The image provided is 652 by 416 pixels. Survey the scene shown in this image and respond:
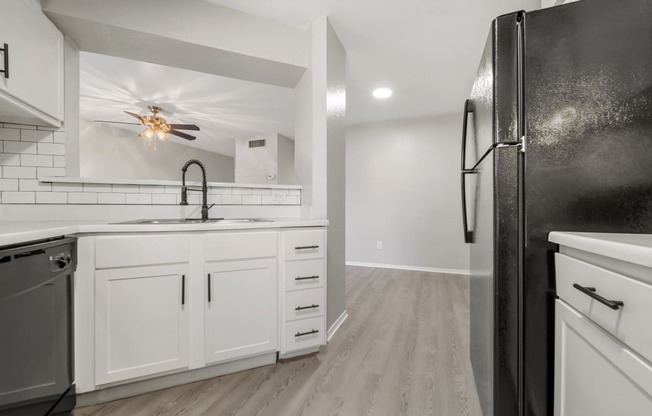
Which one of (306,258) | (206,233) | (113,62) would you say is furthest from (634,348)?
(113,62)

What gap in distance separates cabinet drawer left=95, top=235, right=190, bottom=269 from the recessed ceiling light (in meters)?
2.76

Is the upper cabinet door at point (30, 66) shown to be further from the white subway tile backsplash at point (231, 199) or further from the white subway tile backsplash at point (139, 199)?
the white subway tile backsplash at point (231, 199)

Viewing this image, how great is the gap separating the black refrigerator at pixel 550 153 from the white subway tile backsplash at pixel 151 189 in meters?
→ 1.91

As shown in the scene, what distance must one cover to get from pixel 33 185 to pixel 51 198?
0.37ft

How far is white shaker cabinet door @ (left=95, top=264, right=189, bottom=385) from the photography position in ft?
4.02

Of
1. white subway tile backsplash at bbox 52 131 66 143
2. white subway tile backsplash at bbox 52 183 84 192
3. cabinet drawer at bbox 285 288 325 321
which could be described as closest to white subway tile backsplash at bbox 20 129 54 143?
white subway tile backsplash at bbox 52 131 66 143

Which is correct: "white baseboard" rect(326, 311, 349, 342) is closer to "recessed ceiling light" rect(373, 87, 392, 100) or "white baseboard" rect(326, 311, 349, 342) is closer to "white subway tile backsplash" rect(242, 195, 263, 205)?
"white subway tile backsplash" rect(242, 195, 263, 205)

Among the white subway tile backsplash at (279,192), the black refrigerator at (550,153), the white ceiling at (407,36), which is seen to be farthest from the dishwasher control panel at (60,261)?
the white ceiling at (407,36)

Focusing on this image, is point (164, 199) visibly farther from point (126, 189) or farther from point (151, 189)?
point (126, 189)

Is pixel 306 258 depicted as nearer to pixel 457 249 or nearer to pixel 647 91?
pixel 647 91

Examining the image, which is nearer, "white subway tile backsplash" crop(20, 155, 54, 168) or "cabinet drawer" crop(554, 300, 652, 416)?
"cabinet drawer" crop(554, 300, 652, 416)

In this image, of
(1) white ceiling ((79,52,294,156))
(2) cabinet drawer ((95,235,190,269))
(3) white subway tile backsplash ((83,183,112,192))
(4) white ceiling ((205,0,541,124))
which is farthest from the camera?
(1) white ceiling ((79,52,294,156))

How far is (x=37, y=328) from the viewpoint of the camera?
970 millimetres

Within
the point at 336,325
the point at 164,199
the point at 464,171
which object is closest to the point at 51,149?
the point at 164,199
